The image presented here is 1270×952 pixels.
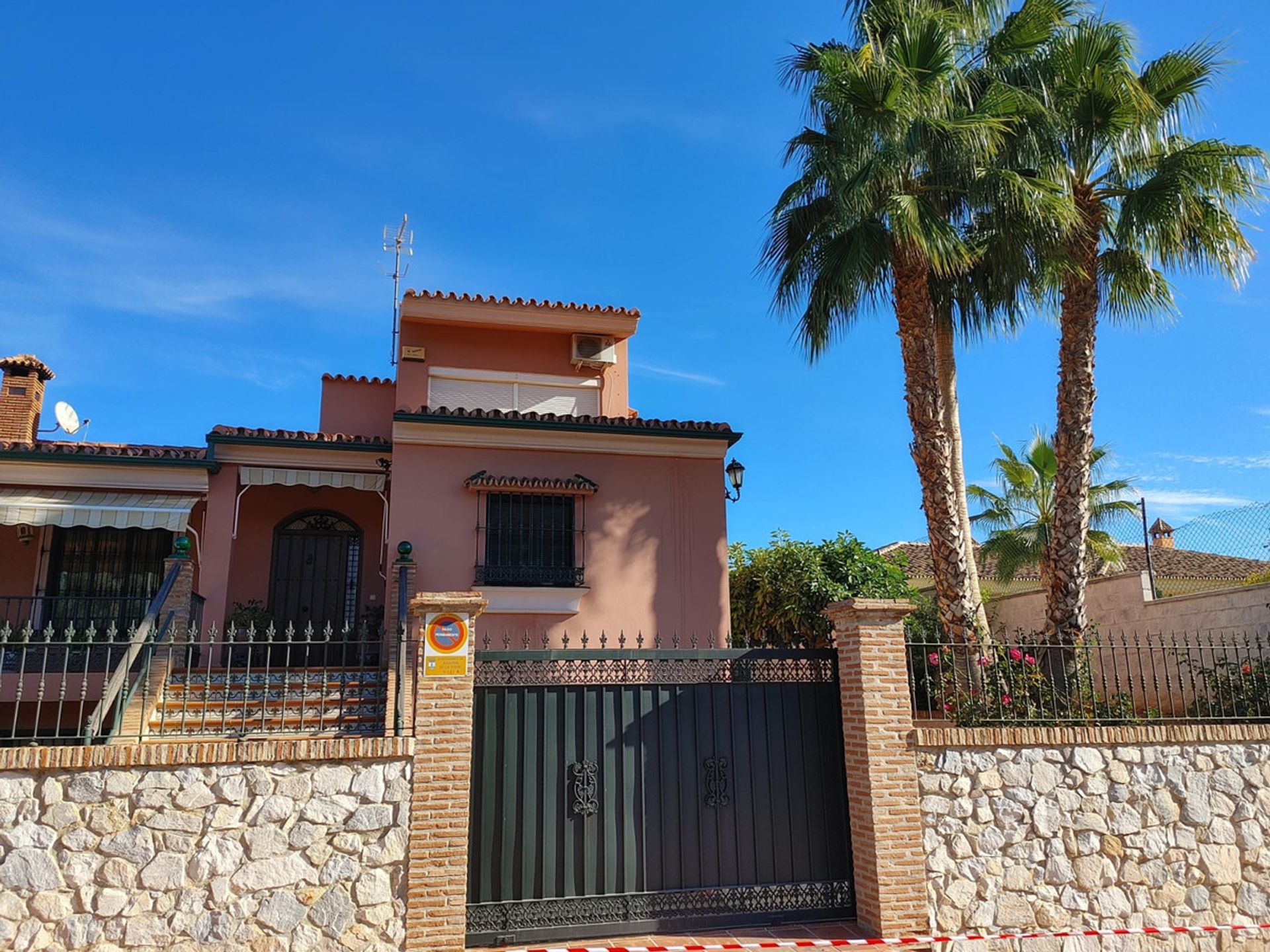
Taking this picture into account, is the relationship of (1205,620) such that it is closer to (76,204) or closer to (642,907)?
(642,907)

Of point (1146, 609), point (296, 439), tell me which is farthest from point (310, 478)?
point (1146, 609)

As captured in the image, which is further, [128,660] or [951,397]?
[951,397]

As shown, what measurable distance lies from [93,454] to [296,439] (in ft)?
9.18

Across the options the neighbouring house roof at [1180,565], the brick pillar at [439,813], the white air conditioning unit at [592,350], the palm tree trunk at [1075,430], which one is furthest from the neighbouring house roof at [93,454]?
the neighbouring house roof at [1180,565]

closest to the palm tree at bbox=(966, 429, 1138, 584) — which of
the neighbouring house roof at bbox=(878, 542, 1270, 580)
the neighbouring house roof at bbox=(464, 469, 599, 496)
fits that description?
the neighbouring house roof at bbox=(878, 542, 1270, 580)

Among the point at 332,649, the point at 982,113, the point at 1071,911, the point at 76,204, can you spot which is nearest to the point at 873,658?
the point at 1071,911

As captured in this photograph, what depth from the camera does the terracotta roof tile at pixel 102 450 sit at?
12.5 metres

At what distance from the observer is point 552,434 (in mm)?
13289

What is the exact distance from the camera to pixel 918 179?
11547 millimetres

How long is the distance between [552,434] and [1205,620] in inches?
408

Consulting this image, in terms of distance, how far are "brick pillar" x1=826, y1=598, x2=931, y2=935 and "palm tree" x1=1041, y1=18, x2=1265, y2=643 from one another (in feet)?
13.7

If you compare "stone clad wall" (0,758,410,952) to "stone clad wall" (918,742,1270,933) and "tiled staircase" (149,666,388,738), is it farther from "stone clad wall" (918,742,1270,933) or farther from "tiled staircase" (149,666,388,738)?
"stone clad wall" (918,742,1270,933)

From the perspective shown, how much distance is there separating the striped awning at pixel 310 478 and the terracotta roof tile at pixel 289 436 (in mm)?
472

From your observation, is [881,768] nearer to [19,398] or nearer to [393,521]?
[393,521]
